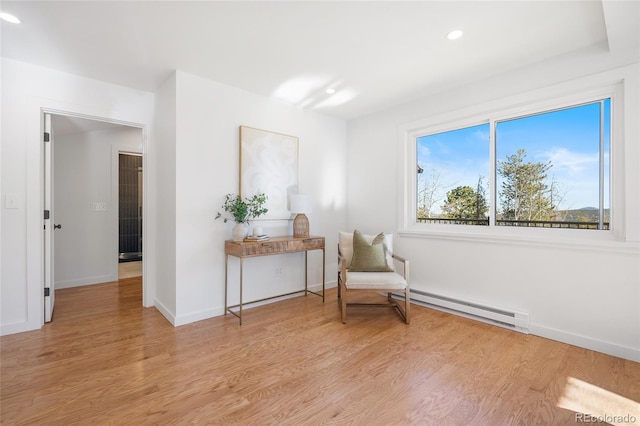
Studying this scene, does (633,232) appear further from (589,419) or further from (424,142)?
(424,142)

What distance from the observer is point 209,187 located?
3238 millimetres

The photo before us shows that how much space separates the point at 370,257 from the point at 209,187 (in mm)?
1909

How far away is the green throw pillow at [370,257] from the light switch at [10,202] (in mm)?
3332

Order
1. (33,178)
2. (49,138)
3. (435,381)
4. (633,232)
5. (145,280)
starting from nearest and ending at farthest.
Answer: (435,381) < (633,232) < (33,178) < (49,138) < (145,280)

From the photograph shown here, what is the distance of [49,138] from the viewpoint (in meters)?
3.09

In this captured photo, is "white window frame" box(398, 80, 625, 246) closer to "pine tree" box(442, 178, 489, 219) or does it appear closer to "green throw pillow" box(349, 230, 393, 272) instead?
"pine tree" box(442, 178, 489, 219)

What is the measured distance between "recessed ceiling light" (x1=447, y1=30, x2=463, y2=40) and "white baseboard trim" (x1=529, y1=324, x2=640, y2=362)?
8.66 feet

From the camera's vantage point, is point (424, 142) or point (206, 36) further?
point (424, 142)

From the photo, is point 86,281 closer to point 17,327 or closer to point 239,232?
point 17,327

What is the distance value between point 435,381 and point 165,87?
373cm

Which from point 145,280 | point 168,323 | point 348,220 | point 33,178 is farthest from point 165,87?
point 348,220

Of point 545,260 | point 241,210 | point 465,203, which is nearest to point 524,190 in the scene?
point 465,203

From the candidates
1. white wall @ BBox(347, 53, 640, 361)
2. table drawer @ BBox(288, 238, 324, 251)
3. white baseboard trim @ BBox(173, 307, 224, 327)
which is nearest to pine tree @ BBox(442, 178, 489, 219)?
white wall @ BBox(347, 53, 640, 361)

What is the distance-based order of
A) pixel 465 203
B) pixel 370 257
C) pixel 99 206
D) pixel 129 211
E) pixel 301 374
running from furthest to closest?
pixel 129 211 < pixel 99 206 < pixel 465 203 < pixel 370 257 < pixel 301 374
